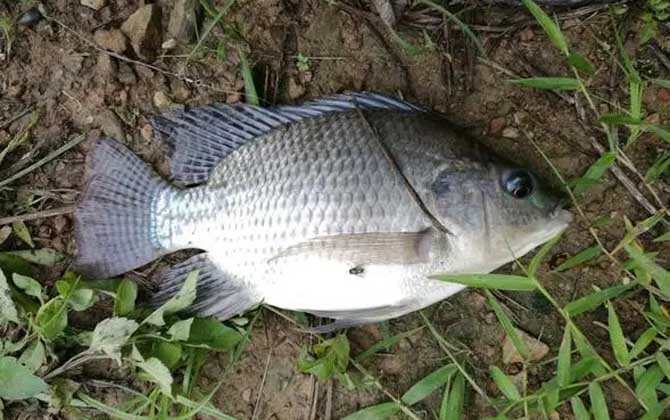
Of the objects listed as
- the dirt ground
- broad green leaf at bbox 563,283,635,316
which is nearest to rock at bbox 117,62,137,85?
the dirt ground

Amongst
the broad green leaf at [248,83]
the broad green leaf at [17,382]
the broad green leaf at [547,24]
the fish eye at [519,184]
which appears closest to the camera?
the fish eye at [519,184]

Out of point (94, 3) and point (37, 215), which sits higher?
point (94, 3)

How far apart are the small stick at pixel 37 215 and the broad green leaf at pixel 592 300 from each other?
6.89 ft

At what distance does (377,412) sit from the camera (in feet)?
9.55

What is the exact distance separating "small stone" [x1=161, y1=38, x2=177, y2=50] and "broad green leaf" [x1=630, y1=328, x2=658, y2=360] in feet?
7.43

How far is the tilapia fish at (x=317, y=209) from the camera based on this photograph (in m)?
2.55

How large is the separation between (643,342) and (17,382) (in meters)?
2.45

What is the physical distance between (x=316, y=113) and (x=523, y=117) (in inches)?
35.9

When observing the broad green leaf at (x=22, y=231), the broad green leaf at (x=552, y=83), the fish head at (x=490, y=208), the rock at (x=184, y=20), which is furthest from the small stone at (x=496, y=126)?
the broad green leaf at (x=22, y=231)

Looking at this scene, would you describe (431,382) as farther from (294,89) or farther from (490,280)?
(294,89)

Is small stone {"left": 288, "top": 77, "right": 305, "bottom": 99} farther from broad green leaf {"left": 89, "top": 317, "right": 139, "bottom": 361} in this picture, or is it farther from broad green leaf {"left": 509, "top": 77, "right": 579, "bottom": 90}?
broad green leaf {"left": 89, "top": 317, "right": 139, "bottom": 361}

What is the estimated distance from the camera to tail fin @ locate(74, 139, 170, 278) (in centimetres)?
290

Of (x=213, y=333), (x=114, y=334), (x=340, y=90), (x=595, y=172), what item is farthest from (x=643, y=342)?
(x=114, y=334)

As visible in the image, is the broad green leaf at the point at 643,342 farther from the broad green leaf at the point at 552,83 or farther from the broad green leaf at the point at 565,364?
the broad green leaf at the point at 552,83
